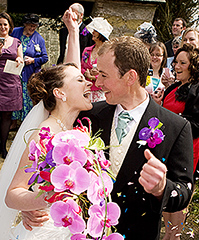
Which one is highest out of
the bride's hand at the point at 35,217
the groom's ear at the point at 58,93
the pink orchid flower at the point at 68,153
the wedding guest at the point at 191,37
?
the pink orchid flower at the point at 68,153

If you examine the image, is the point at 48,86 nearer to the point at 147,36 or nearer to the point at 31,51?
the point at 147,36

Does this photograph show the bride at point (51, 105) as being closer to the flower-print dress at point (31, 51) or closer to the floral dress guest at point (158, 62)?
the floral dress guest at point (158, 62)

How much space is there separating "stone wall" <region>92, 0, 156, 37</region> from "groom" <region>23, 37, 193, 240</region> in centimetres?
533

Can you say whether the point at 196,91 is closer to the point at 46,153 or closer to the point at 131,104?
the point at 131,104

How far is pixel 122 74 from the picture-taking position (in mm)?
2199

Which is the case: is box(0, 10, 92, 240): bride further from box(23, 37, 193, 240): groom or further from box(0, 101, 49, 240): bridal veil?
box(23, 37, 193, 240): groom

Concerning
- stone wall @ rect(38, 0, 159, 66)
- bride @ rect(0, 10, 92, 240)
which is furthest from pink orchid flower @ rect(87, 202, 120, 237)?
stone wall @ rect(38, 0, 159, 66)

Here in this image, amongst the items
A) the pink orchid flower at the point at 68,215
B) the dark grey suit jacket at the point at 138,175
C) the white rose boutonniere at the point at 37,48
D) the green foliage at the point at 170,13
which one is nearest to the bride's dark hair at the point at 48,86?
the dark grey suit jacket at the point at 138,175

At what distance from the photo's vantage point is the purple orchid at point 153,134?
1921 mm

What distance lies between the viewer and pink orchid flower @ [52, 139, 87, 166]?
4.92 ft

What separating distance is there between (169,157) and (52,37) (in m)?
9.85

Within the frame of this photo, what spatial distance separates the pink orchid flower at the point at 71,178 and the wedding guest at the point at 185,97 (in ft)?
7.51

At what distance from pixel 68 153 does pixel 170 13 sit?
38.5 ft

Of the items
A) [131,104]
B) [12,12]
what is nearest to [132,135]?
[131,104]
